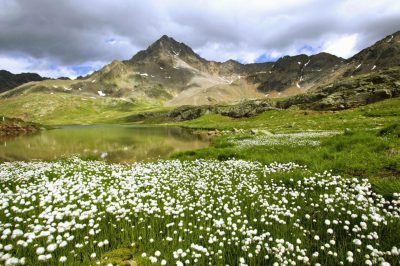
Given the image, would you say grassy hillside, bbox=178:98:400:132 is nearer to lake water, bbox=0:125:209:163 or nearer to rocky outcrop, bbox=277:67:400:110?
rocky outcrop, bbox=277:67:400:110

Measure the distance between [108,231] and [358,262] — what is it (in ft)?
21.3

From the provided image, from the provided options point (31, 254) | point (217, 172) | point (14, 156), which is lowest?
point (14, 156)

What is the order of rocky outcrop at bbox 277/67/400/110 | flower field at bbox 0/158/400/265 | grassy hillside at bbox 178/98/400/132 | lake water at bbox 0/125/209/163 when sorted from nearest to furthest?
flower field at bbox 0/158/400/265, lake water at bbox 0/125/209/163, grassy hillside at bbox 178/98/400/132, rocky outcrop at bbox 277/67/400/110

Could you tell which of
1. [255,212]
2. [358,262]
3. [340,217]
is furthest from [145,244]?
[340,217]

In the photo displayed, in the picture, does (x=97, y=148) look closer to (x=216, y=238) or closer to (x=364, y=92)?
(x=216, y=238)

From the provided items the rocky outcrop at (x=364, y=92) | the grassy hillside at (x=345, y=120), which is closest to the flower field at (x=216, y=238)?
the grassy hillside at (x=345, y=120)

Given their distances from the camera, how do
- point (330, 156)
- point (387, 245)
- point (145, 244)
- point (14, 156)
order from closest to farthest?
point (387, 245), point (145, 244), point (330, 156), point (14, 156)

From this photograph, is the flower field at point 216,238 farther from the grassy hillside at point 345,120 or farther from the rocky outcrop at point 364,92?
the rocky outcrop at point 364,92

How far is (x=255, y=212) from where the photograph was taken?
941cm

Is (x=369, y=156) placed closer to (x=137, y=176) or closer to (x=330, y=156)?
(x=330, y=156)

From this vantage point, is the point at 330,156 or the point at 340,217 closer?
the point at 340,217

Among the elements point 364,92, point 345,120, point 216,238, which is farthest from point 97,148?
point 364,92

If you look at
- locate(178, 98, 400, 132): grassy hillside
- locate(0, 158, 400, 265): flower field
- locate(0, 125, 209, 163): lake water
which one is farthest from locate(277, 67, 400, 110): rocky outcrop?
locate(0, 158, 400, 265): flower field

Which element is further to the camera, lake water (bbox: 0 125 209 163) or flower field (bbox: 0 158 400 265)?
lake water (bbox: 0 125 209 163)
